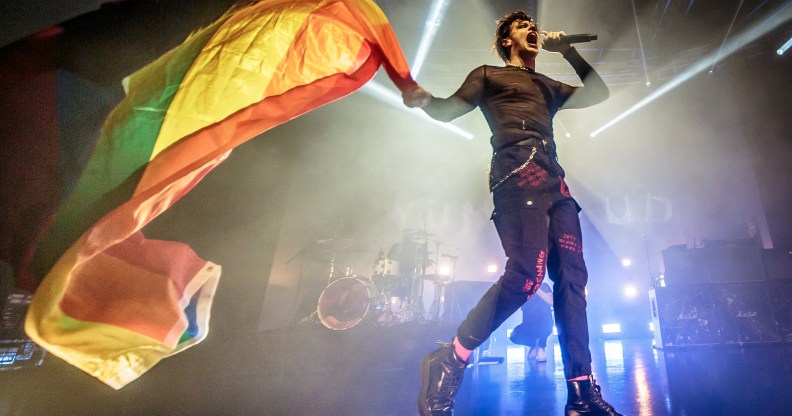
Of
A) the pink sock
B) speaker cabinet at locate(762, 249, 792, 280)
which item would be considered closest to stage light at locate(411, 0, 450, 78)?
the pink sock

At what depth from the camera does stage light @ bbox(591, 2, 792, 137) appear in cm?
571

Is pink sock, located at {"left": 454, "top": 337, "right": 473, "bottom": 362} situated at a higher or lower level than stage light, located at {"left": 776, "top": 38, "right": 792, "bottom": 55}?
lower

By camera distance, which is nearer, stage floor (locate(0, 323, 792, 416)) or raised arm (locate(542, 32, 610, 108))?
stage floor (locate(0, 323, 792, 416))

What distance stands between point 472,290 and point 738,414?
418 cm

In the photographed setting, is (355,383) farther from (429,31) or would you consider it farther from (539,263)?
(429,31)

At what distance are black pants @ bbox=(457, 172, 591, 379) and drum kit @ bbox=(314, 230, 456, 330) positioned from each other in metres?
2.49

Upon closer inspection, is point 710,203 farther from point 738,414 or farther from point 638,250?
point 738,414

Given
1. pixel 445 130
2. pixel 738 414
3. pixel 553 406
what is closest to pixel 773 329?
pixel 738 414

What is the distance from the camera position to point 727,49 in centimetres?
649

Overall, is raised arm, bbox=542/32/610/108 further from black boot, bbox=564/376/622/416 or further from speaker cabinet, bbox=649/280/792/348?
speaker cabinet, bbox=649/280/792/348

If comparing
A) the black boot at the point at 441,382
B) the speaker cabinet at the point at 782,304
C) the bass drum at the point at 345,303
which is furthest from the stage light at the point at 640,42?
the black boot at the point at 441,382

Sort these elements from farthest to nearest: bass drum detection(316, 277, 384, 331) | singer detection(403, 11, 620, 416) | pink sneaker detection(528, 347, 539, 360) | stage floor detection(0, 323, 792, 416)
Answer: bass drum detection(316, 277, 384, 331)
pink sneaker detection(528, 347, 539, 360)
stage floor detection(0, 323, 792, 416)
singer detection(403, 11, 620, 416)

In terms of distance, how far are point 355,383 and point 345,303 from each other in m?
1.93

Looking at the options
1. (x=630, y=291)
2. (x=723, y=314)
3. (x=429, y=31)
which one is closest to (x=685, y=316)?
(x=723, y=314)
